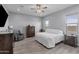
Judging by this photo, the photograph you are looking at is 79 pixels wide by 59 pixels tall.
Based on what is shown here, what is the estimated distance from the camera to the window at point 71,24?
10.1 feet

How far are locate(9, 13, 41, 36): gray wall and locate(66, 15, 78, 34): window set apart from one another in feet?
3.80

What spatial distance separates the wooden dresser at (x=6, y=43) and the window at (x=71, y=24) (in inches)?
85.2

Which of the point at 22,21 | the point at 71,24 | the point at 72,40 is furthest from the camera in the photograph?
the point at 72,40

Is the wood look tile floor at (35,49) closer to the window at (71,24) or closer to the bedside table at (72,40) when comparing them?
the bedside table at (72,40)

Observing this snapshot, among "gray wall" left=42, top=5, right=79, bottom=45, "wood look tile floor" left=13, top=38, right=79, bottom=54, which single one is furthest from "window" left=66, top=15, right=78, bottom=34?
"wood look tile floor" left=13, top=38, right=79, bottom=54

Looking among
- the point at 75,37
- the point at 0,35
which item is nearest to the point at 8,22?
the point at 0,35

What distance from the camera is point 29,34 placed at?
309 centimetres

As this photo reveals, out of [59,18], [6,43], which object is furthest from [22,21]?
[59,18]

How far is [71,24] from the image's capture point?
3.38 metres

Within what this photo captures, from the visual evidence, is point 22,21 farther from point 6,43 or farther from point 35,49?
point 35,49

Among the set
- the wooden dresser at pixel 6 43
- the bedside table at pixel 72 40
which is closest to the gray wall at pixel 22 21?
the wooden dresser at pixel 6 43

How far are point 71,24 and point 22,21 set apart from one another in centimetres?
202
